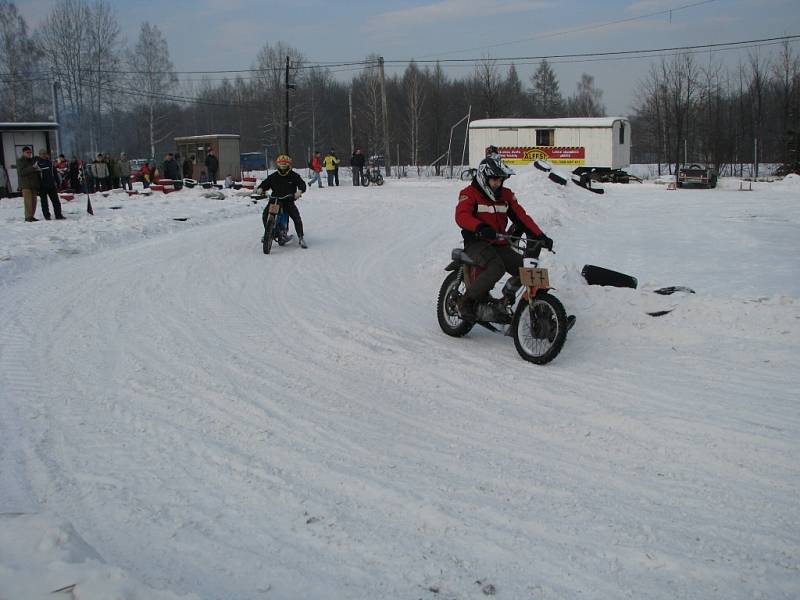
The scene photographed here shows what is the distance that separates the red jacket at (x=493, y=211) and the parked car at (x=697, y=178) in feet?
105

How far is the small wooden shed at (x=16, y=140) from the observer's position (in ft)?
86.0

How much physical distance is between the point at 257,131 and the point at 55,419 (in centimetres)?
9162

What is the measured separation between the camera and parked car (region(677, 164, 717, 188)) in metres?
36.0

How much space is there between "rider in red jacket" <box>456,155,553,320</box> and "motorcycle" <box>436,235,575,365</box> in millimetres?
100

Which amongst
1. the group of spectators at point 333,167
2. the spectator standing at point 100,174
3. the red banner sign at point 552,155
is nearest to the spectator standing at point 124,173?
the spectator standing at point 100,174

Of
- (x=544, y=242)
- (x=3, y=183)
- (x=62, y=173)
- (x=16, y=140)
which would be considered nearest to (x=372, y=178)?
(x=62, y=173)

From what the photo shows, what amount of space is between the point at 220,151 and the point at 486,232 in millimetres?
35467

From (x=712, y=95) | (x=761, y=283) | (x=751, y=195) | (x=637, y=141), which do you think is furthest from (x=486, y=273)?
(x=637, y=141)

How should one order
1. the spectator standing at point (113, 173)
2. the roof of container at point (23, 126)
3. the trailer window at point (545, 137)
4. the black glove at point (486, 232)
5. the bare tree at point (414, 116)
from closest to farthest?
1. the black glove at point (486, 232)
2. the roof of container at point (23, 126)
3. the spectator standing at point (113, 173)
4. the trailer window at point (545, 137)
5. the bare tree at point (414, 116)

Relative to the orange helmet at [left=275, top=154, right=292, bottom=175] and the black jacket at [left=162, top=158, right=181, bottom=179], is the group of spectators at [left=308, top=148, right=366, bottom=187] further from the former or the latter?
the orange helmet at [left=275, top=154, right=292, bottom=175]

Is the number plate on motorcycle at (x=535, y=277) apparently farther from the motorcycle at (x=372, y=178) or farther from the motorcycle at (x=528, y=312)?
the motorcycle at (x=372, y=178)

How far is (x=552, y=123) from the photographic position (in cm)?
3881

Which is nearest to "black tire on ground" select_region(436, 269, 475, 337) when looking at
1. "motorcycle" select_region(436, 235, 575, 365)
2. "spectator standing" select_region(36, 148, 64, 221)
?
"motorcycle" select_region(436, 235, 575, 365)

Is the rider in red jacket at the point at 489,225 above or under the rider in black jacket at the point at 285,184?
under
